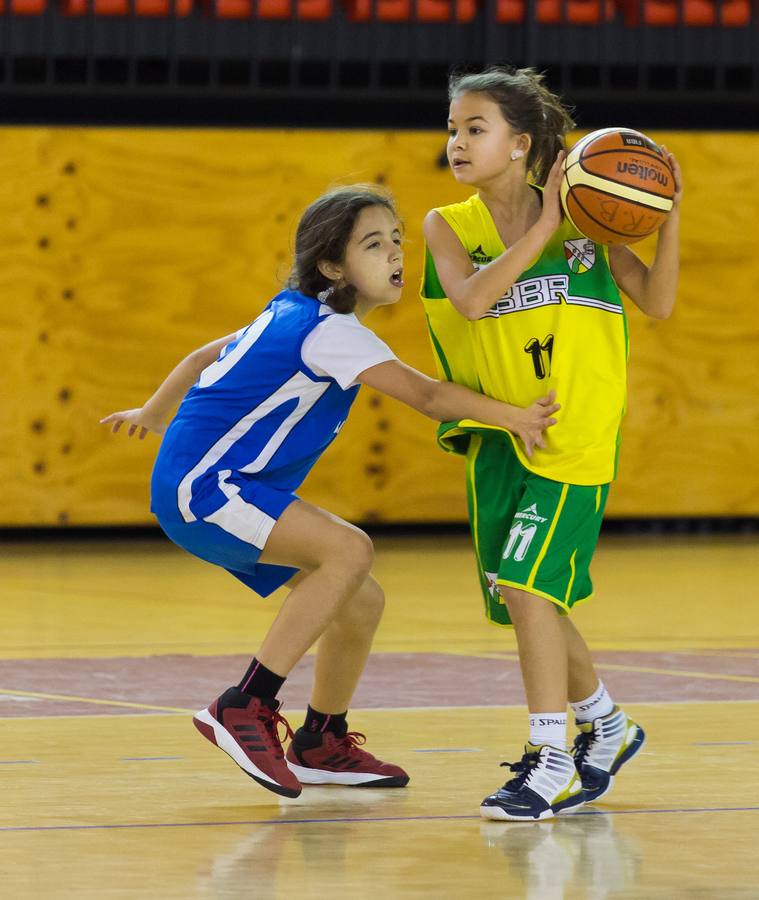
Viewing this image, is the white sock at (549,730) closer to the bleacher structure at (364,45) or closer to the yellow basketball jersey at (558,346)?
the yellow basketball jersey at (558,346)

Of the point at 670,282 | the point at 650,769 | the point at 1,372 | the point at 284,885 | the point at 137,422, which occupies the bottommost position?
the point at 1,372

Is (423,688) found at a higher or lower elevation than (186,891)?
lower

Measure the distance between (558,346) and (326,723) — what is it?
0.95 metres

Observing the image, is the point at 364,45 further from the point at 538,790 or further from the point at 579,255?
the point at 538,790

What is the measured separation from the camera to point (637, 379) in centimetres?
1047

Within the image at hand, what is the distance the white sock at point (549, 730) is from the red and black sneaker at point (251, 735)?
18.4 inches

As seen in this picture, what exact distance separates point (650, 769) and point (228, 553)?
100 cm

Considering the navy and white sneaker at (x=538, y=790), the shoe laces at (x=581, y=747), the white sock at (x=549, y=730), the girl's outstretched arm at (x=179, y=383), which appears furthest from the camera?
the girl's outstretched arm at (x=179, y=383)

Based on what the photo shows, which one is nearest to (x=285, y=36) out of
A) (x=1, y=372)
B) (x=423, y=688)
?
(x=1, y=372)

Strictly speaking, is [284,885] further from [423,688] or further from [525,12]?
[525,12]

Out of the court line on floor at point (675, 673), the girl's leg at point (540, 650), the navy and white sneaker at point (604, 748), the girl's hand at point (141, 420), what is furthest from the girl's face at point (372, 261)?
the court line on floor at point (675, 673)

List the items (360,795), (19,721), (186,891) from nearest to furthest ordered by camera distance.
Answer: (186,891), (360,795), (19,721)

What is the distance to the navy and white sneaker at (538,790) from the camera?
3.37 metres

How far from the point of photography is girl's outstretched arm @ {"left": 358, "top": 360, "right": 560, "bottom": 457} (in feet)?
11.7
